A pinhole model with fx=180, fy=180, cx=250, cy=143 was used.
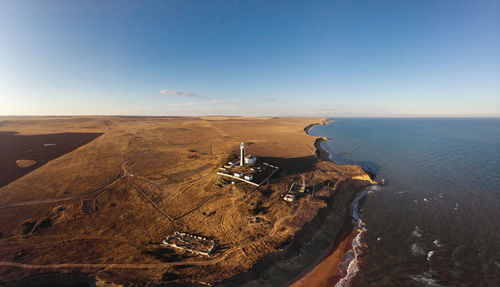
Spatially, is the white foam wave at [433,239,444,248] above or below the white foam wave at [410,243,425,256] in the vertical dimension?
above

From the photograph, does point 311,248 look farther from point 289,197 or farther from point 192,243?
point 192,243

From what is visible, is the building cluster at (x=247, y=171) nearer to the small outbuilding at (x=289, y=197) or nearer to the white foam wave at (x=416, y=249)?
the small outbuilding at (x=289, y=197)

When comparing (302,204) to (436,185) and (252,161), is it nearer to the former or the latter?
(252,161)

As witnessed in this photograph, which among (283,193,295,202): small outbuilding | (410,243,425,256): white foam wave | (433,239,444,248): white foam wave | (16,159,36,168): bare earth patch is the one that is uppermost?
(16,159,36,168): bare earth patch

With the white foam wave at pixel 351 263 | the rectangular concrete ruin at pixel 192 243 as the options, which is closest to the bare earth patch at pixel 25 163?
the rectangular concrete ruin at pixel 192 243

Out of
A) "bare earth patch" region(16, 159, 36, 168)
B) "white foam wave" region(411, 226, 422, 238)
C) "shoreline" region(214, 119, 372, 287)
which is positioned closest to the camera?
"shoreline" region(214, 119, 372, 287)

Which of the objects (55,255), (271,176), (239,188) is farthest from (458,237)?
(55,255)

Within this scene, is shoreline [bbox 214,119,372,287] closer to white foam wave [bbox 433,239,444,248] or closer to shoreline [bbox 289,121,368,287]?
shoreline [bbox 289,121,368,287]

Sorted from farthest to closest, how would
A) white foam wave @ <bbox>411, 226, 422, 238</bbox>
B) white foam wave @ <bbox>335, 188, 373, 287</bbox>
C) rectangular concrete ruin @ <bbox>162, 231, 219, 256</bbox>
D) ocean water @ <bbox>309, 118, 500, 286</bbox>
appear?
white foam wave @ <bbox>411, 226, 422, 238</bbox> → rectangular concrete ruin @ <bbox>162, 231, 219, 256</bbox> → ocean water @ <bbox>309, 118, 500, 286</bbox> → white foam wave @ <bbox>335, 188, 373, 287</bbox>

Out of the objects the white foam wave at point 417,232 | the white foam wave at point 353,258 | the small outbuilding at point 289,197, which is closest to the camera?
the white foam wave at point 353,258

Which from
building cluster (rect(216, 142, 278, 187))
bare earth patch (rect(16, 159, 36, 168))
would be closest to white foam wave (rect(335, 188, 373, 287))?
building cluster (rect(216, 142, 278, 187))

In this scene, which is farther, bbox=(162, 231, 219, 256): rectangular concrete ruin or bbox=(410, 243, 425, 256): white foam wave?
bbox=(410, 243, 425, 256): white foam wave
